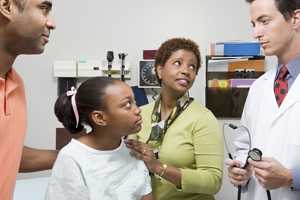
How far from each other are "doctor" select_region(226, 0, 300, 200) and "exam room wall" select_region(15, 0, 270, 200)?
3.21 feet

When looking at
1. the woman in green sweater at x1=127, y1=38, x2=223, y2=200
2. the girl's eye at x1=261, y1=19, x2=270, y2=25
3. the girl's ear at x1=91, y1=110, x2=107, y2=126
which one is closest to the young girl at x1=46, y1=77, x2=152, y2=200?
the girl's ear at x1=91, y1=110, x2=107, y2=126

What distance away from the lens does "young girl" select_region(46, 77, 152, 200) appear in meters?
1.26

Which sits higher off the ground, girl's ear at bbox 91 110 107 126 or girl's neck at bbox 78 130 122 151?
girl's ear at bbox 91 110 107 126

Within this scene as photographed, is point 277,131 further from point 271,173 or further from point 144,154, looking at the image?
point 144,154

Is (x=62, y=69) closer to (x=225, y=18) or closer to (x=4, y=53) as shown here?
(x=225, y=18)

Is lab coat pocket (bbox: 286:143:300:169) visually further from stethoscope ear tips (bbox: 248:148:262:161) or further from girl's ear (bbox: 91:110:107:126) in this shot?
girl's ear (bbox: 91:110:107:126)

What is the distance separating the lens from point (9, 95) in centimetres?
106

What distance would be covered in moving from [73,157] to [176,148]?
0.49 meters

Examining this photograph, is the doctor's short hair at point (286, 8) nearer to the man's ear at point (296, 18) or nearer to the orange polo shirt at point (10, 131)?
the man's ear at point (296, 18)

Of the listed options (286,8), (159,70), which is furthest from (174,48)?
(286,8)

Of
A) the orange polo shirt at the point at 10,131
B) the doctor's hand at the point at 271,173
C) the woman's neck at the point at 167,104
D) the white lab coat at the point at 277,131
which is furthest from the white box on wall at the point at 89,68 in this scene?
the doctor's hand at the point at 271,173

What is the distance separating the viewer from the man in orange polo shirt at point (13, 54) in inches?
38.9

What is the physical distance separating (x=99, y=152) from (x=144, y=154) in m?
0.18

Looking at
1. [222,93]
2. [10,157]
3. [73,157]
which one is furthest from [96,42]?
[10,157]
